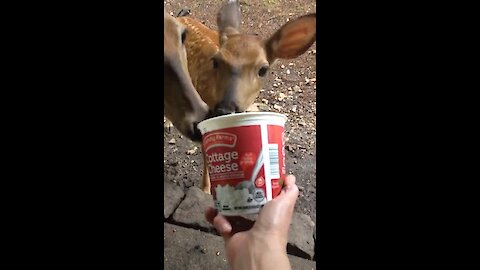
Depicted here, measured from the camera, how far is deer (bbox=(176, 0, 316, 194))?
2.56ft

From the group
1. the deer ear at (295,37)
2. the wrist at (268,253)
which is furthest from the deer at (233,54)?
the wrist at (268,253)

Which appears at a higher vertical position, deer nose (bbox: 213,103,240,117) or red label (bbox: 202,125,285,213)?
deer nose (bbox: 213,103,240,117)

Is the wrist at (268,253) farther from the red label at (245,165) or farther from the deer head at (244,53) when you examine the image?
the deer head at (244,53)

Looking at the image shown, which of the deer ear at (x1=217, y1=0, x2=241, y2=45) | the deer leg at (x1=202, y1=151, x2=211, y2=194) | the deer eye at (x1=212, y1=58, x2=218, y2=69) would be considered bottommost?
the deer leg at (x1=202, y1=151, x2=211, y2=194)

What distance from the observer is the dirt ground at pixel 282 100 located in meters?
0.78

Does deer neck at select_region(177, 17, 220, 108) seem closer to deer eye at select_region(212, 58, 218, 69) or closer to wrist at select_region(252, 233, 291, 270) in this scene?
deer eye at select_region(212, 58, 218, 69)

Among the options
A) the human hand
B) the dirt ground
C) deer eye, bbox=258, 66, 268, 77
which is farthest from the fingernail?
deer eye, bbox=258, 66, 268, 77

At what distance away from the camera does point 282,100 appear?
823 millimetres

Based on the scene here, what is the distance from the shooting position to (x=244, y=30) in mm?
812

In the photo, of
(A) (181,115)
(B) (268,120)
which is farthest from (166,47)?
(B) (268,120)

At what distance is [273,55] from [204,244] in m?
0.31

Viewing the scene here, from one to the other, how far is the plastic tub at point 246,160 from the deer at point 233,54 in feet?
0.32

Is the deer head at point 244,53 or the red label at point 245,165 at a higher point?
the deer head at point 244,53
